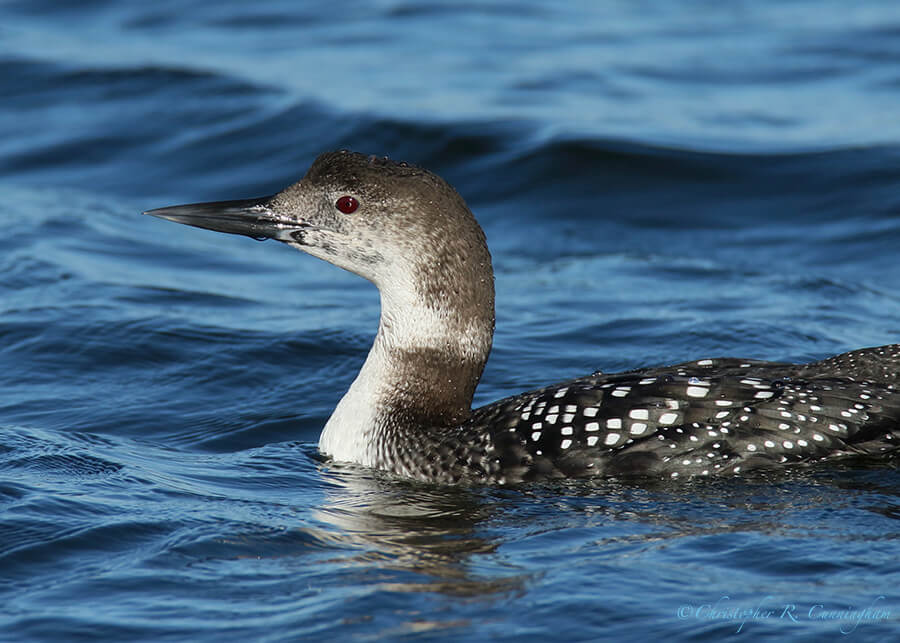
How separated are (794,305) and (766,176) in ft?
8.66

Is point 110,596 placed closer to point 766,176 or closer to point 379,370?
point 379,370

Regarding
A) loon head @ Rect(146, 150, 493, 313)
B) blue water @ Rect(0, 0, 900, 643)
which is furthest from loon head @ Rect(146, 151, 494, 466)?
blue water @ Rect(0, 0, 900, 643)

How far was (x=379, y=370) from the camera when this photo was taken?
5.66 m

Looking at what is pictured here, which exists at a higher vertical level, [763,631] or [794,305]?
[794,305]

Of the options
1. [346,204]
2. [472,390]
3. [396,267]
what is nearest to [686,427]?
[472,390]

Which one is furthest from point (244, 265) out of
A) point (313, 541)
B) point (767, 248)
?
point (313, 541)

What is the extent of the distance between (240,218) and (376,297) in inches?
118

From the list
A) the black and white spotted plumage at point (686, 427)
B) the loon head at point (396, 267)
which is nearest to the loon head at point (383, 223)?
the loon head at point (396, 267)

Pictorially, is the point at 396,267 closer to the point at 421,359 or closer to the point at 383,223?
the point at 383,223

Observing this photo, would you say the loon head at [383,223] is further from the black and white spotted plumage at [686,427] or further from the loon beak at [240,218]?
the black and white spotted plumage at [686,427]

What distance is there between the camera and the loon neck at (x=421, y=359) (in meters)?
5.48

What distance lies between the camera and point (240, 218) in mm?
5629

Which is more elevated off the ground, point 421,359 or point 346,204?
point 346,204

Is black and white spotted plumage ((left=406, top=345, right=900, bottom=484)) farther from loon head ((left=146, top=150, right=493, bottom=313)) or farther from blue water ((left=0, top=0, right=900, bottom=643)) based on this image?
loon head ((left=146, top=150, right=493, bottom=313))
